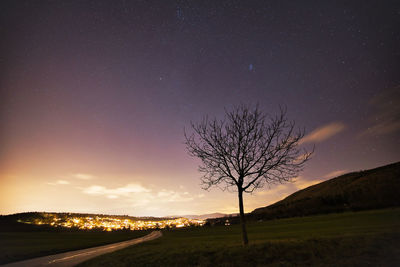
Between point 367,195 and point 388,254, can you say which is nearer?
point 388,254

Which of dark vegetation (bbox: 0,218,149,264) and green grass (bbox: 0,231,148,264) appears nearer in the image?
green grass (bbox: 0,231,148,264)

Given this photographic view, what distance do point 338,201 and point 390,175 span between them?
50576 millimetres

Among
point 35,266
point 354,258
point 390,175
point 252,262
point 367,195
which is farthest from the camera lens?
point 390,175

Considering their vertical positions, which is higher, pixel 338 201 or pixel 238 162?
pixel 338 201

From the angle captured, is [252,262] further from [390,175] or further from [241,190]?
[390,175]

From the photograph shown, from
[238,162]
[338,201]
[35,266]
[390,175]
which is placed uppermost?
[390,175]

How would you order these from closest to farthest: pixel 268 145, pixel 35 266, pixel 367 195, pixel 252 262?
pixel 252 262 → pixel 268 145 → pixel 35 266 → pixel 367 195

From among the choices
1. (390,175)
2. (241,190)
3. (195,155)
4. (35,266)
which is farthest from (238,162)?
(390,175)

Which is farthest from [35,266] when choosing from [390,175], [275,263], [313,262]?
[390,175]

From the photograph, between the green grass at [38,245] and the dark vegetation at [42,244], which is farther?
the dark vegetation at [42,244]

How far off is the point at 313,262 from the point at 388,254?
424 cm

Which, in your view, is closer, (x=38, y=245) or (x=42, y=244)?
(x=38, y=245)

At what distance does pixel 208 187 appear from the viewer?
2075cm

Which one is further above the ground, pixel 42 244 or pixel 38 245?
pixel 42 244
